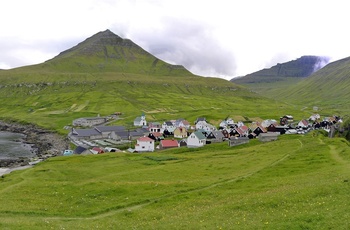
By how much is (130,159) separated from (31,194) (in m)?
40.6

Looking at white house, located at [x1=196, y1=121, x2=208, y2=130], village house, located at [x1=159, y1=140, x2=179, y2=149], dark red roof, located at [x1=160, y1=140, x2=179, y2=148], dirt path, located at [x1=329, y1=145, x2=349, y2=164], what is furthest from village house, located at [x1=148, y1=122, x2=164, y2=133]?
dirt path, located at [x1=329, y1=145, x2=349, y2=164]

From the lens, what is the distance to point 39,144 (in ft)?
498

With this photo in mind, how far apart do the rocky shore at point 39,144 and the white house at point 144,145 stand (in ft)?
104

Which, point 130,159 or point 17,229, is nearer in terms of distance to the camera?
point 17,229

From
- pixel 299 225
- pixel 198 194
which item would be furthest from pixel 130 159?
pixel 299 225

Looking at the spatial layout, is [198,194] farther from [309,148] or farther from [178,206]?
[309,148]

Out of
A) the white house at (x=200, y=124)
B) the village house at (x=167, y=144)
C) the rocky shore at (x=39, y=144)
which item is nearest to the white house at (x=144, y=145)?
the village house at (x=167, y=144)

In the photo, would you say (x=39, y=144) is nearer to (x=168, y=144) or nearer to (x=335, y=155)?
(x=168, y=144)

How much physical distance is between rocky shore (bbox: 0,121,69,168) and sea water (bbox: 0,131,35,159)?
2463mm

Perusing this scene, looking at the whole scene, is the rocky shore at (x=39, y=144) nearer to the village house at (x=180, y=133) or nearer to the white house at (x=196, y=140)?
the village house at (x=180, y=133)

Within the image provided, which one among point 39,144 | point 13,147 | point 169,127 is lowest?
point 13,147

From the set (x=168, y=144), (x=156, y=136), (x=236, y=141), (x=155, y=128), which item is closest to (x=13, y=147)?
(x=156, y=136)

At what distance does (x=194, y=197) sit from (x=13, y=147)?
419 ft

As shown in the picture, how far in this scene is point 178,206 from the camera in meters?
36.7
